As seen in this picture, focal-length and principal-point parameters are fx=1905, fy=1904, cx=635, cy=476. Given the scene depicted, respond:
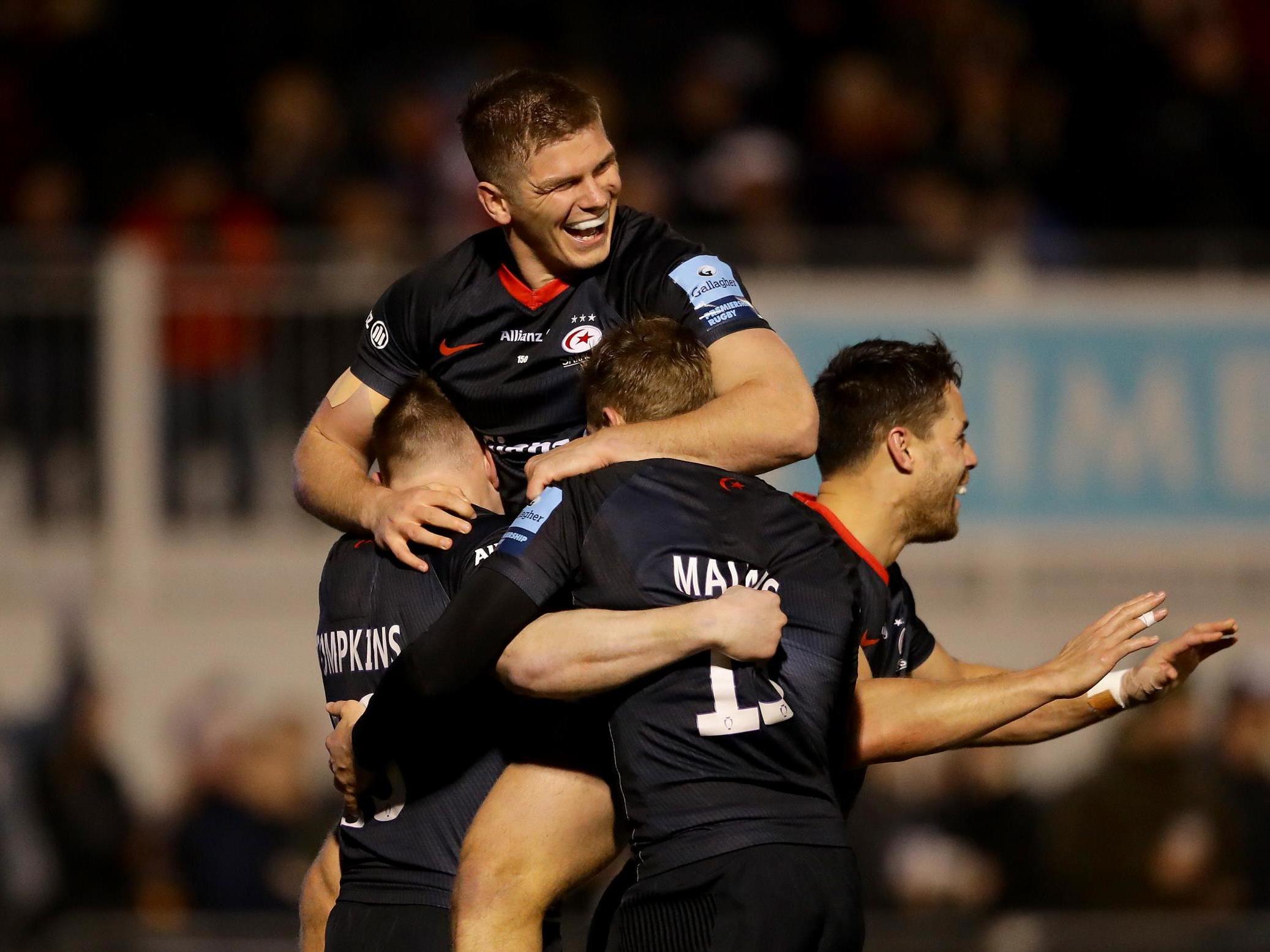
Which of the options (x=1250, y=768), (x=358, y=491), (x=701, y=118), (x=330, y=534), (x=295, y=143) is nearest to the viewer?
(x=358, y=491)

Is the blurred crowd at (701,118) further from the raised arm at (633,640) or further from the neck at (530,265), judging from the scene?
the raised arm at (633,640)

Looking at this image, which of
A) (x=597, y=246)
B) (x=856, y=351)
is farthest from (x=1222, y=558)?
(x=597, y=246)

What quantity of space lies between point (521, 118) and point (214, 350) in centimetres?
545

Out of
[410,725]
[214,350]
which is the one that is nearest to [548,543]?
[410,725]

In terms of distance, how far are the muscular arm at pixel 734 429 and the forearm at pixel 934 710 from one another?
580mm

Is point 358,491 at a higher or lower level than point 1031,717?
higher

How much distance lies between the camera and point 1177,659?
4289mm

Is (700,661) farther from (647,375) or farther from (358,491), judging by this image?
(358,491)

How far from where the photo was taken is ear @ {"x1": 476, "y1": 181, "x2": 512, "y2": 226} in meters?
4.52

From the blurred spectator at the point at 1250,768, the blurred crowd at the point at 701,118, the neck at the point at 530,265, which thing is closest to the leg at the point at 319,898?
the neck at the point at 530,265

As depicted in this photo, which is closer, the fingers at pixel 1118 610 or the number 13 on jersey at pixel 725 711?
the number 13 on jersey at pixel 725 711

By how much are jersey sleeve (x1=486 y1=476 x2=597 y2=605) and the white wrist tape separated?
4.35 ft

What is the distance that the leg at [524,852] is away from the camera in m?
4.07

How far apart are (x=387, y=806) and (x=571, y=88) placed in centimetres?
172
